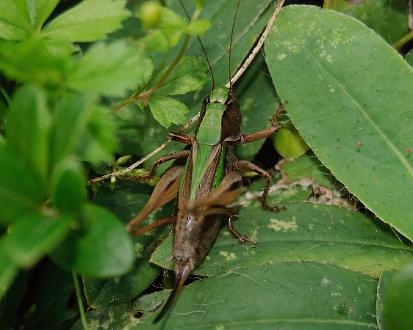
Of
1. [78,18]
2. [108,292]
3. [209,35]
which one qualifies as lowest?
[108,292]

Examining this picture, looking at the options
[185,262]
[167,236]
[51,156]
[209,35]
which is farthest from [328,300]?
[209,35]

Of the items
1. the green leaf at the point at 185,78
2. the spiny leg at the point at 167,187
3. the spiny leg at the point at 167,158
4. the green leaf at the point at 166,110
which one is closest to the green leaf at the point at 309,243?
the spiny leg at the point at 167,187

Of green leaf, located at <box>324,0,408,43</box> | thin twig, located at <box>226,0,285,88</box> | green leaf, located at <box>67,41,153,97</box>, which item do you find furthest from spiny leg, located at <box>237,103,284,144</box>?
green leaf, located at <box>67,41,153,97</box>

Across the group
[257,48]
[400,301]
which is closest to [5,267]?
[400,301]

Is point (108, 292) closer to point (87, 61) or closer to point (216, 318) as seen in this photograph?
point (216, 318)

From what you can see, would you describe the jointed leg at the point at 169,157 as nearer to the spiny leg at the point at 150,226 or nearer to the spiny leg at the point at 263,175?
the spiny leg at the point at 263,175

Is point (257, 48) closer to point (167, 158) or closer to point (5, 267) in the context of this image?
point (167, 158)
